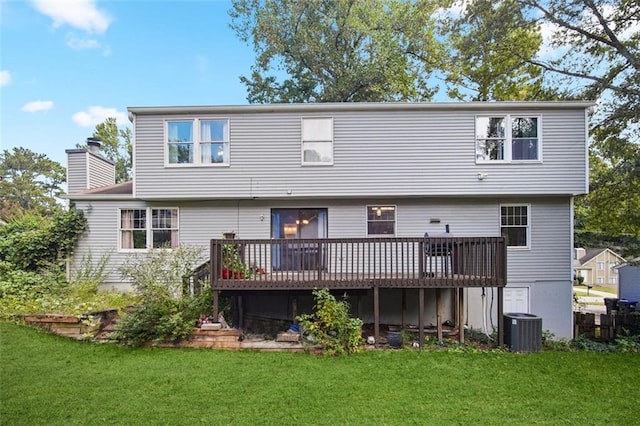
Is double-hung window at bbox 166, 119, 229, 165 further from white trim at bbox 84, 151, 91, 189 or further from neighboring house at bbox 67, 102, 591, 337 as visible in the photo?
white trim at bbox 84, 151, 91, 189

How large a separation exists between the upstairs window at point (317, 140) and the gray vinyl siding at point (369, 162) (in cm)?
15

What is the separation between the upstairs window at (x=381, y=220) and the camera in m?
9.38

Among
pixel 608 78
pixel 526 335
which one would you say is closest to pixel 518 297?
pixel 526 335

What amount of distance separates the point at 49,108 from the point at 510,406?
22063mm

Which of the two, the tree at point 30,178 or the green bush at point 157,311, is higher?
Result: the tree at point 30,178

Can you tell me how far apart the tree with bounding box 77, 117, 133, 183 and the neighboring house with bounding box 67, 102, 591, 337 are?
65.2ft

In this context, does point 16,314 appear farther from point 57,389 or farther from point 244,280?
point 244,280

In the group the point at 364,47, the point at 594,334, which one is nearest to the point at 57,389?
the point at 594,334

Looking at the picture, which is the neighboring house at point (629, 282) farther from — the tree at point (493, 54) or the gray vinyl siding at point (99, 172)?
the gray vinyl siding at point (99, 172)

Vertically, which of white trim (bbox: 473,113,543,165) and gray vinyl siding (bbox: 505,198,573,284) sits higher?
white trim (bbox: 473,113,543,165)

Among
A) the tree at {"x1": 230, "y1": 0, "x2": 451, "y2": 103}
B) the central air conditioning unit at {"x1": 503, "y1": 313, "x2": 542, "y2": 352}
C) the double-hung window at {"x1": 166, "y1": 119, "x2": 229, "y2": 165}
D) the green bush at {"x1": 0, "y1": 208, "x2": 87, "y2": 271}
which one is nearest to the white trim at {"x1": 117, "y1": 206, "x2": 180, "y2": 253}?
the green bush at {"x1": 0, "y1": 208, "x2": 87, "y2": 271}

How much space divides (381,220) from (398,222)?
47cm

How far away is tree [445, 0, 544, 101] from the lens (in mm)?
10695

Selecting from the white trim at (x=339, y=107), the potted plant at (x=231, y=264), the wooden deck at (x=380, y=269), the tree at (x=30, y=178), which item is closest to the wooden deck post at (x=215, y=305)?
the wooden deck at (x=380, y=269)
